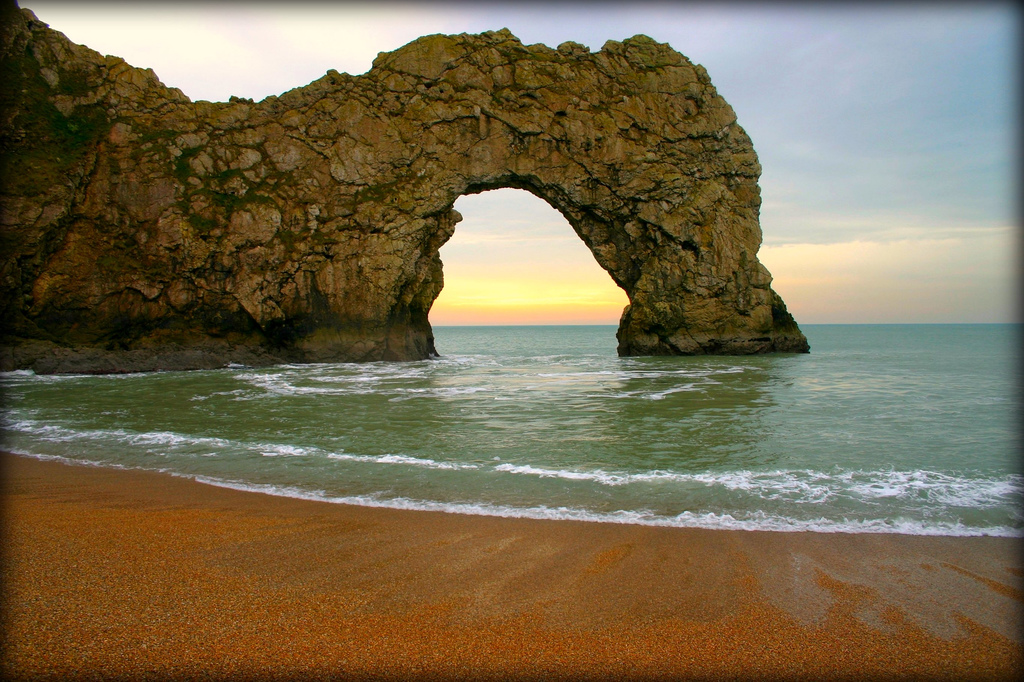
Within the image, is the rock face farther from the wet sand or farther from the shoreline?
the wet sand

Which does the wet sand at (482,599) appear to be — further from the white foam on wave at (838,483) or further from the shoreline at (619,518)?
the white foam on wave at (838,483)

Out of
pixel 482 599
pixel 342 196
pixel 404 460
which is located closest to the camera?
pixel 482 599

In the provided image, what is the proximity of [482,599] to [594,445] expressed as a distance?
5.43m

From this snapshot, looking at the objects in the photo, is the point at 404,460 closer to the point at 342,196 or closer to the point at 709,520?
the point at 709,520

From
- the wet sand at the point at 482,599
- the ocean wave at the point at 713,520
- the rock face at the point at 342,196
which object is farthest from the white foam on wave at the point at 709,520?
the rock face at the point at 342,196

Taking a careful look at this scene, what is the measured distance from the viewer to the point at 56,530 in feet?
15.5

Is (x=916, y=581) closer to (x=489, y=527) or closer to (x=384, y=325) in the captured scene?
(x=489, y=527)

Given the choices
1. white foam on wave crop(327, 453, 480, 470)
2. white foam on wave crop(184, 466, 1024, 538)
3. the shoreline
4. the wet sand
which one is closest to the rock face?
white foam on wave crop(327, 453, 480, 470)

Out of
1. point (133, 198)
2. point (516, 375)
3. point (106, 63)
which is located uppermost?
point (106, 63)

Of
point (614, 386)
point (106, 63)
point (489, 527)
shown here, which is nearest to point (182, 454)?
point (489, 527)

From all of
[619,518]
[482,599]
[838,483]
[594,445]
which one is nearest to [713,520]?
[619,518]

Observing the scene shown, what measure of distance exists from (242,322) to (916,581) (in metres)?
28.2

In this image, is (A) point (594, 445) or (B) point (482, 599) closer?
(B) point (482, 599)

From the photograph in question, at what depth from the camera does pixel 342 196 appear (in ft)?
93.6
